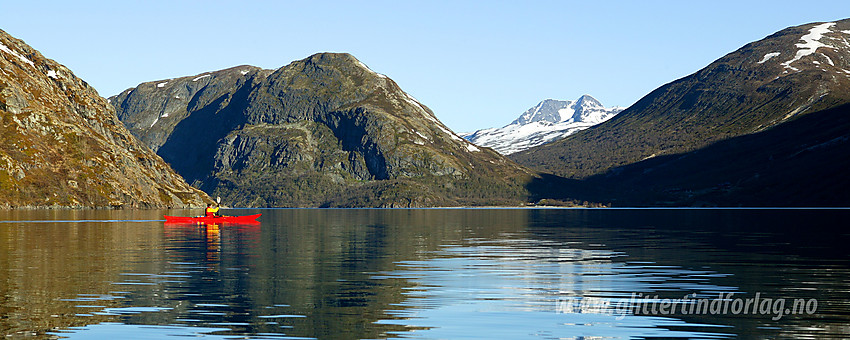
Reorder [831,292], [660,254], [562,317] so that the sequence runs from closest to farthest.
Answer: [562,317], [831,292], [660,254]

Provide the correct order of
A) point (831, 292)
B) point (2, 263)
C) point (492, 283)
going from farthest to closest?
point (2, 263)
point (492, 283)
point (831, 292)

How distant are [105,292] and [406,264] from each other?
31354 mm

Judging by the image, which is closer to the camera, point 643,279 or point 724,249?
point 643,279

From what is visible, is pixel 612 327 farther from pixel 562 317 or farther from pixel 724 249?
pixel 724 249

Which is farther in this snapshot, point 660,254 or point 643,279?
point 660,254

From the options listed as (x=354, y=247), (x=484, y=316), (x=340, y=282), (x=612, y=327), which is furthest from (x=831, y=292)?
(x=354, y=247)

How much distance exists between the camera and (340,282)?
64375 mm

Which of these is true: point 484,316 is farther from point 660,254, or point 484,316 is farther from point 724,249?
point 724,249

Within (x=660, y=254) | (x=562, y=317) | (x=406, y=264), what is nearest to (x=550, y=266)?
(x=406, y=264)

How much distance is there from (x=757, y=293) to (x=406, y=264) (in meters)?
35.3

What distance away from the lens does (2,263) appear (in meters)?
77.2

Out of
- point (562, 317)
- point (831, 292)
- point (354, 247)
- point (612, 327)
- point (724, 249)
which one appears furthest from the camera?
point (354, 247)

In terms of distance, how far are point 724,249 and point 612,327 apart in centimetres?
6159

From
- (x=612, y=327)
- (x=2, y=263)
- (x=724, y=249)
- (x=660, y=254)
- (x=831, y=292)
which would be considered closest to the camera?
(x=612, y=327)
